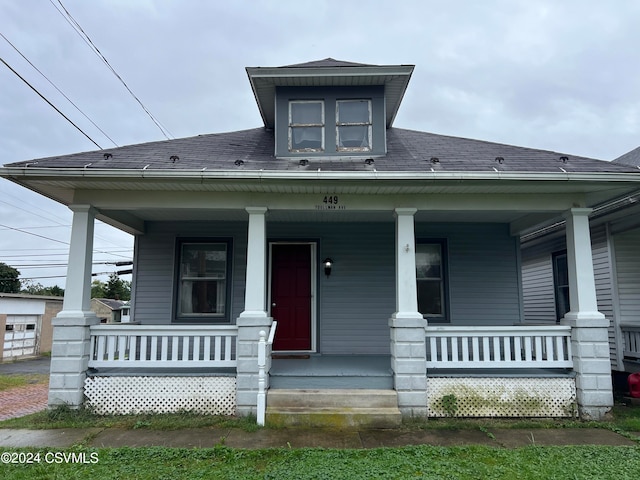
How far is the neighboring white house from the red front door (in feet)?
46.2

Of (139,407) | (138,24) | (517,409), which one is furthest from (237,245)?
(138,24)

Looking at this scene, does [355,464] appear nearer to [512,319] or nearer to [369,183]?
[369,183]

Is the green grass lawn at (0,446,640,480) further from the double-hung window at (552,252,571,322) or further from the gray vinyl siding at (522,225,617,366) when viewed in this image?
the double-hung window at (552,252,571,322)

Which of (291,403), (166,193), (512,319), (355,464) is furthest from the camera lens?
(512,319)

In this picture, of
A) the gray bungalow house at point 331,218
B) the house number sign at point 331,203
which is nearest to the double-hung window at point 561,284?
the gray bungalow house at point 331,218

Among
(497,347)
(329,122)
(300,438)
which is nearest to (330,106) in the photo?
(329,122)

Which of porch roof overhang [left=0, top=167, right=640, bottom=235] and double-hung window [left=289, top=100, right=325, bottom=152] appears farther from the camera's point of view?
double-hung window [left=289, top=100, right=325, bottom=152]

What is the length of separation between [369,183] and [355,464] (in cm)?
319

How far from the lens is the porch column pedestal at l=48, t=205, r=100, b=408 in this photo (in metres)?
5.13

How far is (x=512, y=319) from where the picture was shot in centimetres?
718

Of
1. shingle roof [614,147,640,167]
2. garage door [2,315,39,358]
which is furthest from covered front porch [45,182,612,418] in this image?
garage door [2,315,39,358]

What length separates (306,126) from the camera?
6512 mm

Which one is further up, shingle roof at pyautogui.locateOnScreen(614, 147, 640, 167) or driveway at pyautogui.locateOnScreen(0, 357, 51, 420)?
shingle roof at pyautogui.locateOnScreen(614, 147, 640, 167)

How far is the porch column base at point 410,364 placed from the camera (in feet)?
16.6
